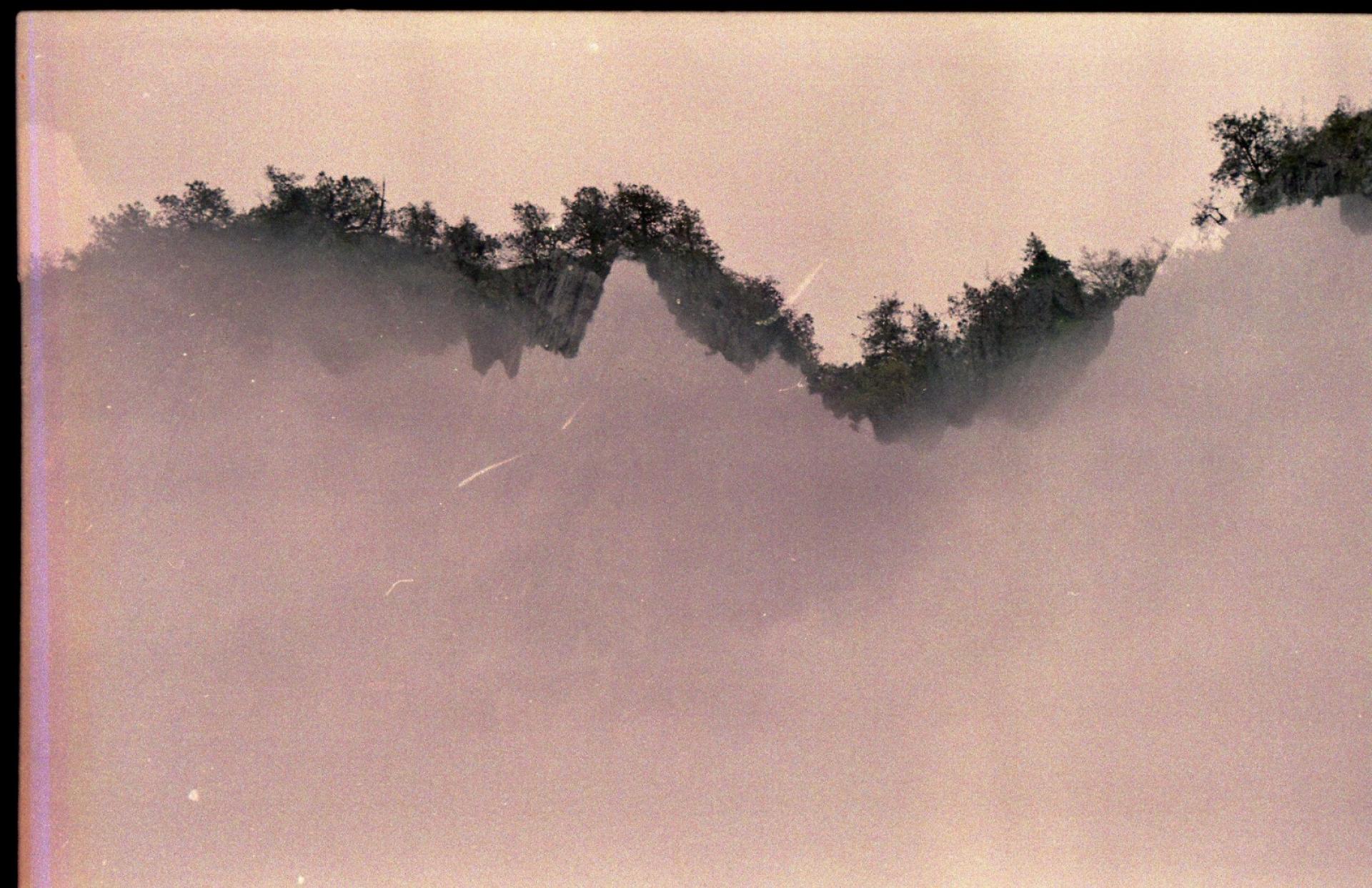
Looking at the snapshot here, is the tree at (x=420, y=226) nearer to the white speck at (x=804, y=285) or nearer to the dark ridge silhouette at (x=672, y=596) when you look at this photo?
the dark ridge silhouette at (x=672, y=596)

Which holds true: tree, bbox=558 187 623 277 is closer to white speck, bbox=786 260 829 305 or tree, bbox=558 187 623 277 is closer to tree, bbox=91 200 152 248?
white speck, bbox=786 260 829 305

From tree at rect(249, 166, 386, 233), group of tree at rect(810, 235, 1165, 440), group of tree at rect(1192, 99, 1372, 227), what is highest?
tree at rect(249, 166, 386, 233)

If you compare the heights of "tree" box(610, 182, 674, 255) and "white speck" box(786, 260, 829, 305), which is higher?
"tree" box(610, 182, 674, 255)

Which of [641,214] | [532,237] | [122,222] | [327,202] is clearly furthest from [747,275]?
[122,222]

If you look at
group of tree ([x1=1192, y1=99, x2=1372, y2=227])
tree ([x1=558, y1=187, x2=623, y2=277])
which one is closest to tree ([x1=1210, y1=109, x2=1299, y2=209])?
group of tree ([x1=1192, y1=99, x2=1372, y2=227])

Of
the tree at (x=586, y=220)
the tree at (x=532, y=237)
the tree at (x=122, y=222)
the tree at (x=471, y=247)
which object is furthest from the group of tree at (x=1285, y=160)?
the tree at (x=122, y=222)

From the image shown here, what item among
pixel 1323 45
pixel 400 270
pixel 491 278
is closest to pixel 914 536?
pixel 491 278

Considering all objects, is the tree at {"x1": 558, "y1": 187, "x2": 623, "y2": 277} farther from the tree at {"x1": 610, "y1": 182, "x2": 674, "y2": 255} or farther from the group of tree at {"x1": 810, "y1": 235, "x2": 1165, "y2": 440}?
the group of tree at {"x1": 810, "y1": 235, "x2": 1165, "y2": 440}

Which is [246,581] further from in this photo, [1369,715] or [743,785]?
[1369,715]
